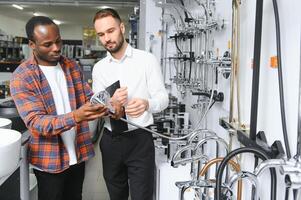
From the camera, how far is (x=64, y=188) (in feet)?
5.35

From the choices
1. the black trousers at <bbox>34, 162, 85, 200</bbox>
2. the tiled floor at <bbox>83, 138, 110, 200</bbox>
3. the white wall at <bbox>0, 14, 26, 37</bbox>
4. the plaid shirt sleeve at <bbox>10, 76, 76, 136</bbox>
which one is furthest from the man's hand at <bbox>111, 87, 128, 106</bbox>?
the white wall at <bbox>0, 14, 26, 37</bbox>

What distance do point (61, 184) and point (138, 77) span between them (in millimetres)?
686

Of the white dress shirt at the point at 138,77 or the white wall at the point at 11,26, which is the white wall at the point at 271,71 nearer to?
the white dress shirt at the point at 138,77

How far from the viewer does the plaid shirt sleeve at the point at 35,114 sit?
1316 mm

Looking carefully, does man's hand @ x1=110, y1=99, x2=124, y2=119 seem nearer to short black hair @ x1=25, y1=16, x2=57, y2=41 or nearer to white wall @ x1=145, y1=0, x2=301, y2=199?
short black hair @ x1=25, y1=16, x2=57, y2=41

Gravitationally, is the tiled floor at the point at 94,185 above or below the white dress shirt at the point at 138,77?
below

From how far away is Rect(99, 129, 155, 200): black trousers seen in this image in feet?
5.75

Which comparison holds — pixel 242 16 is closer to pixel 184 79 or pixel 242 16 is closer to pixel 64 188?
pixel 64 188

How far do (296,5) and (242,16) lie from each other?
0.49 meters

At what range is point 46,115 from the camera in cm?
137

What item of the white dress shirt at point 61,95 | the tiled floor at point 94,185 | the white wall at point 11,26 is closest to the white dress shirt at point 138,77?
the white dress shirt at point 61,95

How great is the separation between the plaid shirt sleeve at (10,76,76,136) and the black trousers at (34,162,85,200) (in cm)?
27

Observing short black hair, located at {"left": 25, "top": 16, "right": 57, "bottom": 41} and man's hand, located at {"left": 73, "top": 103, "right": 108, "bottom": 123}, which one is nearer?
Answer: man's hand, located at {"left": 73, "top": 103, "right": 108, "bottom": 123}

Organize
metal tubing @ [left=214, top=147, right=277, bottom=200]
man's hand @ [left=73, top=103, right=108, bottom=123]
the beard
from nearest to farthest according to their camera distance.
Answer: metal tubing @ [left=214, top=147, right=277, bottom=200] → man's hand @ [left=73, top=103, right=108, bottom=123] → the beard
